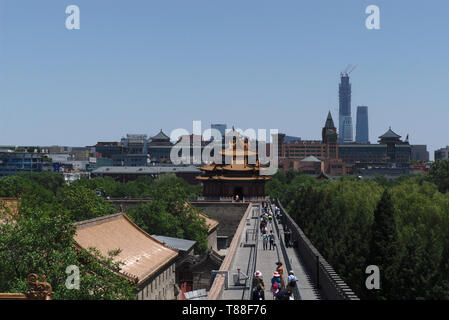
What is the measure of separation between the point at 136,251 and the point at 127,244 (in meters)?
0.95

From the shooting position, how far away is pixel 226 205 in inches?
2928

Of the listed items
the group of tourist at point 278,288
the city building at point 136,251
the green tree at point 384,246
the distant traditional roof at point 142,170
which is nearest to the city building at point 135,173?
the distant traditional roof at point 142,170

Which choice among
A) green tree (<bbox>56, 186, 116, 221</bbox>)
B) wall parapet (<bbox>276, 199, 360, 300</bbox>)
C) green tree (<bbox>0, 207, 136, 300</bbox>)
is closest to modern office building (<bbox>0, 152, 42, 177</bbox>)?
green tree (<bbox>56, 186, 116, 221</bbox>)

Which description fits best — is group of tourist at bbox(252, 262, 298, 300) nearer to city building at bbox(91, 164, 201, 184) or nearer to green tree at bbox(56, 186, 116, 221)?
green tree at bbox(56, 186, 116, 221)

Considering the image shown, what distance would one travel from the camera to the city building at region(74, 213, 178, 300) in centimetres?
3169

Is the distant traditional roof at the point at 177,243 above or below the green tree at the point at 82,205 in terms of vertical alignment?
below

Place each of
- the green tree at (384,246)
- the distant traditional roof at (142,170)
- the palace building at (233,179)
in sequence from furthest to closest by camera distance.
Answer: the distant traditional roof at (142,170)
the palace building at (233,179)
the green tree at (384,246)

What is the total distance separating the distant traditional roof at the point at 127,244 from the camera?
3200 centimetres

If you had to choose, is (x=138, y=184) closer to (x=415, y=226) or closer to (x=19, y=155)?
(x=19, y=155)

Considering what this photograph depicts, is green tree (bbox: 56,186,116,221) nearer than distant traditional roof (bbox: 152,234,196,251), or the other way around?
distant traditional roof (bbox: 152,234,196,251)

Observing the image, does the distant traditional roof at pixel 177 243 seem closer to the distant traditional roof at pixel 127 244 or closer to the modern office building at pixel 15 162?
the distant traditional roof at pixel 127 244

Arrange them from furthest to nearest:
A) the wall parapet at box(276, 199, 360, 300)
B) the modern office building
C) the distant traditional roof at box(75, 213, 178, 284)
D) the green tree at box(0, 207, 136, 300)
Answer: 1. the modern office building
2. the distant traditional roof at box(75, 213, 178, 284)
3. the green tree at box(0, 207, 136, 300)
4. the wall parapet at box(276, 199, 360, 300)

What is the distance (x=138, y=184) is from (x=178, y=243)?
261ft

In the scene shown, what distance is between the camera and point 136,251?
36.3 metres
